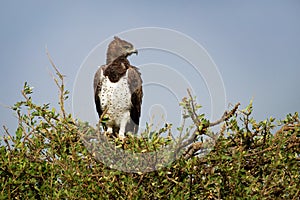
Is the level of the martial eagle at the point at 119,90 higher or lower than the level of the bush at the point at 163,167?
higher

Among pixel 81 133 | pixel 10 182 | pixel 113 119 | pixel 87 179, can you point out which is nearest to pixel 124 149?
pixel 81 133

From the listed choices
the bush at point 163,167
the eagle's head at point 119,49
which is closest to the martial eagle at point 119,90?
the eagle's head at point 119,49

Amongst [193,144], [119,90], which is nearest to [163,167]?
[193,144]

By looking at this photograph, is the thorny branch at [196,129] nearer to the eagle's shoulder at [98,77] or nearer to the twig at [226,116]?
the twig at [226,116]

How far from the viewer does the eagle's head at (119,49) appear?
599 cm

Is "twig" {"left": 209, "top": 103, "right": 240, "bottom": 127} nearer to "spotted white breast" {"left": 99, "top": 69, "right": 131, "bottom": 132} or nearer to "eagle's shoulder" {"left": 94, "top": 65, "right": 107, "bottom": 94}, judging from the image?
"spotted white breast" {"left": 99, "top": 69, "right": 131, "bottom": 132}

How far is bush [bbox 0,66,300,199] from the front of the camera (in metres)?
3.22

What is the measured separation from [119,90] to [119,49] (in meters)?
0.55

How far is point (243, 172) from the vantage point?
3.28 meters

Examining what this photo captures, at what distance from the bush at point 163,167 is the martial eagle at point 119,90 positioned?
192cm

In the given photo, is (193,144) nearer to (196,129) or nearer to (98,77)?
(196,129)

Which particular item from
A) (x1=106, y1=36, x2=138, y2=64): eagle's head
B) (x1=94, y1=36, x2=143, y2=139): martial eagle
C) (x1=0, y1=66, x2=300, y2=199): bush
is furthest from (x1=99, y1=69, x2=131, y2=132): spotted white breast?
(x1=0, y1=66, x2=300, y2=199): bush

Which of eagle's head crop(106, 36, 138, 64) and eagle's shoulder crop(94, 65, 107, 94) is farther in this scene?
eagle's head crop(106, 36, 138, 64)

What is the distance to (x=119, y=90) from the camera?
18.8ft
